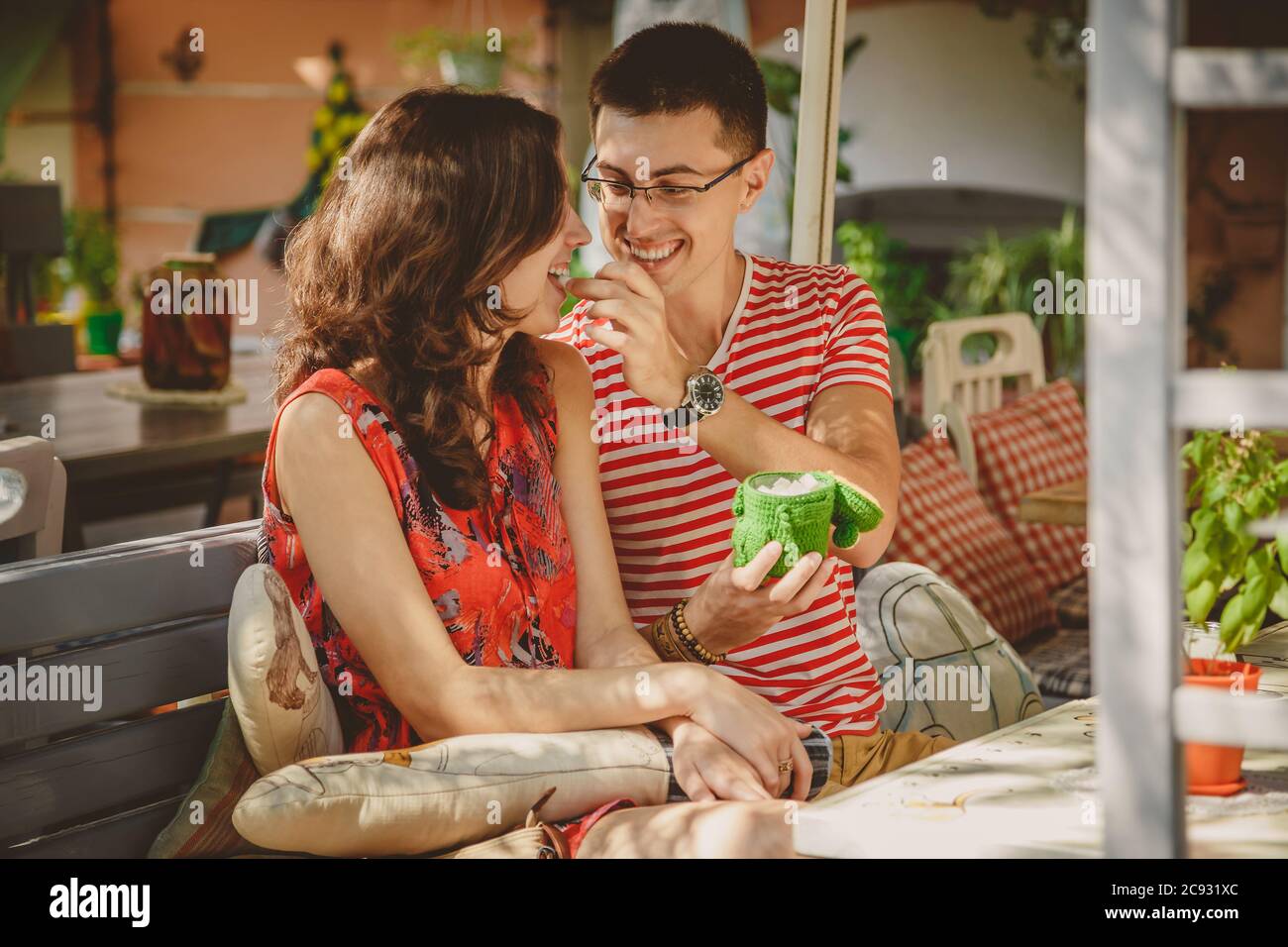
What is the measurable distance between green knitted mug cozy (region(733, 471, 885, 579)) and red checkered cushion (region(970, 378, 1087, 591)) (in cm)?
211

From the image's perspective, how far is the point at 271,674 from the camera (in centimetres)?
156

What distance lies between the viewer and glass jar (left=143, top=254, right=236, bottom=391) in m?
3.30

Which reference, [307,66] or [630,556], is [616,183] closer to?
[630,556]

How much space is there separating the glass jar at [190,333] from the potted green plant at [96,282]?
4.29 ft

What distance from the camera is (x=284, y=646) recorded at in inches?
61.9

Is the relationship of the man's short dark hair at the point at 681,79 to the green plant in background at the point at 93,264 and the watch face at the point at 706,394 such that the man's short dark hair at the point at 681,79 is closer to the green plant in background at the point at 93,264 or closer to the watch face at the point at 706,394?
the watch face at the point at 706,394

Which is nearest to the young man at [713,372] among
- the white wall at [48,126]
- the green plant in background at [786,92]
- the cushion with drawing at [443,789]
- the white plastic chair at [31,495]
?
the cushion with drawing at [443,789]

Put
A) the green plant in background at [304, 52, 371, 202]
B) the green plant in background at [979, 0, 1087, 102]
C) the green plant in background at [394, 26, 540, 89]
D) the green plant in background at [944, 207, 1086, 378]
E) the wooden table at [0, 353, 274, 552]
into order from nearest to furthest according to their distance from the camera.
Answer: the wooden table at [0, 353, 274, 552] → the green plant in background at [304, 52, 371, 202] → the green plant in background at [394, 26, 540, 89] → the green plant in background at [944, 207, 1086, 378] → the green plant in background at [979, 0, 1087, 102]

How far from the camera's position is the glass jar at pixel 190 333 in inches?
130

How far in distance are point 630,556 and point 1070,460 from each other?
2265 mm

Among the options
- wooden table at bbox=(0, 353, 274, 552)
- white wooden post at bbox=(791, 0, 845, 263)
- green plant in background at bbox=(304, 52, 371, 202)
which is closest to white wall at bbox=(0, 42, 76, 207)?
green plant in background at bbox=(304, 52, 371, 202)

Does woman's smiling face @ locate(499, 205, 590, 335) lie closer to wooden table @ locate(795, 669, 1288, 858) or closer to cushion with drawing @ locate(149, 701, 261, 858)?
cushion with drawing @ locate(149, 701, 261, 858)
